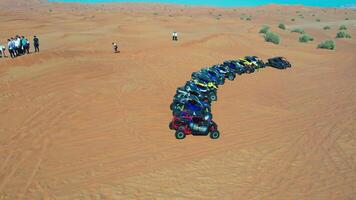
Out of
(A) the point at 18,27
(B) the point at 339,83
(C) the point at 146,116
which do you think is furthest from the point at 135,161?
(A) the point at 18,27

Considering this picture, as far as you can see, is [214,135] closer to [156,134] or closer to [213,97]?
[156,134]

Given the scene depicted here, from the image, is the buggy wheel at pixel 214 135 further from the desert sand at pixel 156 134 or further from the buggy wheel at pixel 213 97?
the buggy wheel at pixel 213 97

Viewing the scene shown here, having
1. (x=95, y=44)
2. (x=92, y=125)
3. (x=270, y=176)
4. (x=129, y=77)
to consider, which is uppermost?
(x=95, y=44)

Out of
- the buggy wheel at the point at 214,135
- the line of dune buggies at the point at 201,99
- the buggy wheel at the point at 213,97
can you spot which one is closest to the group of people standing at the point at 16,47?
the line of dune buggies at the point at 201,99

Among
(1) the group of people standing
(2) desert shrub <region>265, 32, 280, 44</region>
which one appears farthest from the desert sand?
(2) desert shrub <region>265, 32, 280, 44</region>

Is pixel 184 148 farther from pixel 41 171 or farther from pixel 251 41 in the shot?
pixel 251 41

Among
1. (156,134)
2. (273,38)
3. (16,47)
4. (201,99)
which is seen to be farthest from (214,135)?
(273,38)
